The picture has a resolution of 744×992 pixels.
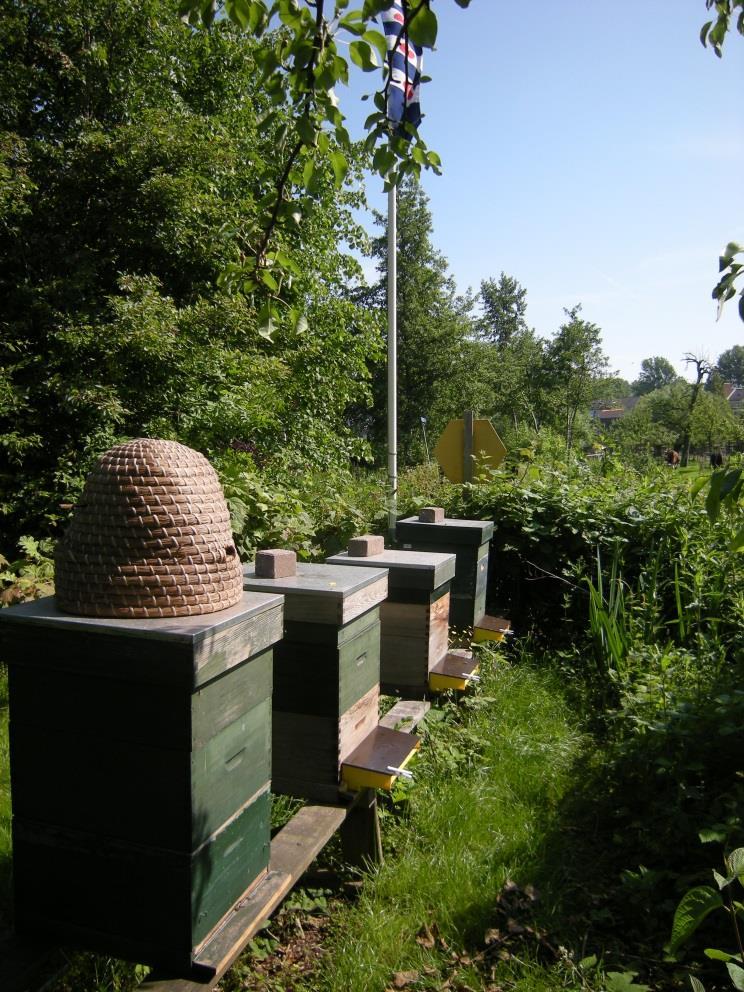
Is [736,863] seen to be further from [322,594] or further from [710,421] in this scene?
[710,421]

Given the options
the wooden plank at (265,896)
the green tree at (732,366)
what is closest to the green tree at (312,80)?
the wooden plank at (265,896)

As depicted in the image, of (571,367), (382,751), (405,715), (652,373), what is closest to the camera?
(382,751)

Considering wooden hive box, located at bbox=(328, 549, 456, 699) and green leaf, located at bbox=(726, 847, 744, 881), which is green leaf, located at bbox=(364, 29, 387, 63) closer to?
green leaf, located at bbox=(726, 847, 744, 881)

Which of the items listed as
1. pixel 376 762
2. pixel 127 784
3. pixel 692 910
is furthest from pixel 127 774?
pixel 692 910

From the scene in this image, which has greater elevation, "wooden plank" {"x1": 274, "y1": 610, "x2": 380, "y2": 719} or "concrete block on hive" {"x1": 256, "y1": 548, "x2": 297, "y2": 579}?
"concrete block on hive" {"x1": 256, "y1": 548, "x2": 297, "y2": 579}

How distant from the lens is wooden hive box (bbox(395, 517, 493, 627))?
4.01m

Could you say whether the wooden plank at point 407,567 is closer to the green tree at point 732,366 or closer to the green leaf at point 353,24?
the green leaf at point 353,24

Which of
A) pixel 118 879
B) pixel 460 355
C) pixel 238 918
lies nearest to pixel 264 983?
pixel 238 918

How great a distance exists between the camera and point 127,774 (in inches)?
60.5

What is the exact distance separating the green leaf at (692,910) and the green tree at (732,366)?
408ft

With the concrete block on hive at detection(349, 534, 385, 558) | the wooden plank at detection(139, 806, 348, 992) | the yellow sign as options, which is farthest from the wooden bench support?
the yellow sign

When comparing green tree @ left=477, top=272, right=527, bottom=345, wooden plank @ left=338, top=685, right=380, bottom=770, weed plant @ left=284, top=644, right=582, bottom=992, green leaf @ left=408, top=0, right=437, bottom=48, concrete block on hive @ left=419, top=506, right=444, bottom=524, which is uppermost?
green tree @ left=477, top=272, right=527, bottom=345

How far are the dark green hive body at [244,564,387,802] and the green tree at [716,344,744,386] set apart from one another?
123881mm

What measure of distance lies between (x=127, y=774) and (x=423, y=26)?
5.40ft
